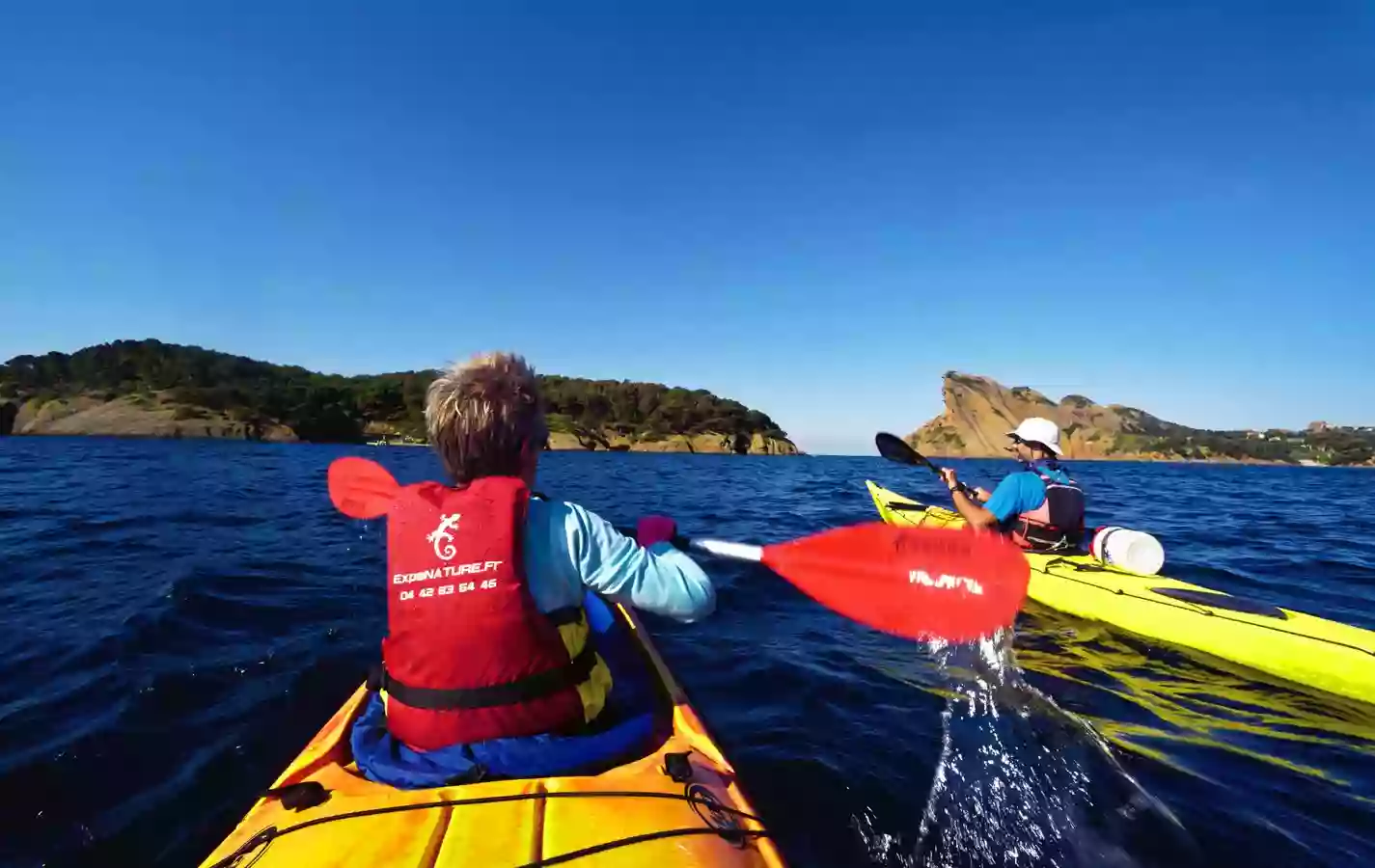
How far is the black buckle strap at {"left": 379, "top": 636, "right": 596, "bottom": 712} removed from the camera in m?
2.21

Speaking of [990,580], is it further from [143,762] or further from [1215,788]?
[143,762]

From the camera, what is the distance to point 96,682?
4.66 meters

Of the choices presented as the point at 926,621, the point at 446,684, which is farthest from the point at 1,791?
the point at 926,621

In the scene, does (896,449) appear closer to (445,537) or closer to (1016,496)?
(1016,496)

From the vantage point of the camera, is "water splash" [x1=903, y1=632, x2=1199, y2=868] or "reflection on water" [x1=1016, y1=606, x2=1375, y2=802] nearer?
"water splash" [x1=903, y1=632, x2=1199, y2=868]

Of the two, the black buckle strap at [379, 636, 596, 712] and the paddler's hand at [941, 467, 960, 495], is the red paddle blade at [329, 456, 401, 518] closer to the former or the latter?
the black buckle strap at [379, 636, 596, 712]

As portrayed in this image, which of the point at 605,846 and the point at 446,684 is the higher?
the point at 446,684

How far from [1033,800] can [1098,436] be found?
160403 millimetres

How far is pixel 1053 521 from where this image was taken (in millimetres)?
8188

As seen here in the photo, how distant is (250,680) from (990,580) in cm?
539

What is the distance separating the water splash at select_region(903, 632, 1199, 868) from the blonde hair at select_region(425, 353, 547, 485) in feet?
9.67

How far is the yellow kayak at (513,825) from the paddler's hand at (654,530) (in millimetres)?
1011

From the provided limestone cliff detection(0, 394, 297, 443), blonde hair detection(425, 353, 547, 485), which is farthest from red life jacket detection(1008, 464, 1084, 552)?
limestone cliff detection(0, 394, 297, 443)

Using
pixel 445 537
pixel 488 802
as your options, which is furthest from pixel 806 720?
pixel 445 537
